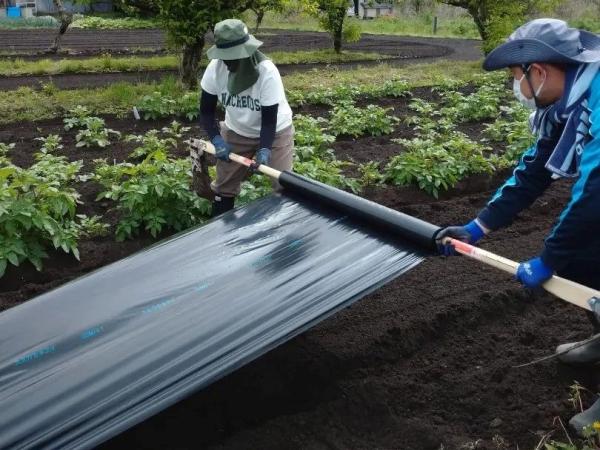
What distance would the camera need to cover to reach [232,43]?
379 centimetres

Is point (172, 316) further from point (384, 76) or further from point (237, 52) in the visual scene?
point (384, 76)

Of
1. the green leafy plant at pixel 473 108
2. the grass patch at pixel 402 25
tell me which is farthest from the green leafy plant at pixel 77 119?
the grass patch at pixel 402 25

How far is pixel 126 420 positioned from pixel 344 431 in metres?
1.04

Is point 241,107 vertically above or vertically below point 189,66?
above

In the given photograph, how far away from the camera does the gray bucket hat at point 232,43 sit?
3.77m

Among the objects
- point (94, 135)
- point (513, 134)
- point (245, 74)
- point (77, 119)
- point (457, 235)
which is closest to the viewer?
point (457, 235)

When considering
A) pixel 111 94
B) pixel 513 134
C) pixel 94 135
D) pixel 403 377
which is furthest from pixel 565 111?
pixel 111 94

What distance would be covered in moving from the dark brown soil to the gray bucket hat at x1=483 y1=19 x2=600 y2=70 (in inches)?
59.2

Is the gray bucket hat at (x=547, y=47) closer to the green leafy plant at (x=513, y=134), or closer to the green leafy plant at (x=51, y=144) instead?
the green leafy plant at (x=513, y=134)

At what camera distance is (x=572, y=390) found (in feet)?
9.96

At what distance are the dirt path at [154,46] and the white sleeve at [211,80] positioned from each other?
800 centimetres

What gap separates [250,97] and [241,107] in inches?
4.4

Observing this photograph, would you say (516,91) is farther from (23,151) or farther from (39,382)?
(23,151)

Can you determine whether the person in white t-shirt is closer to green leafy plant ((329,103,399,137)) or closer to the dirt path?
green leafy plant ((329,103,399,137))
